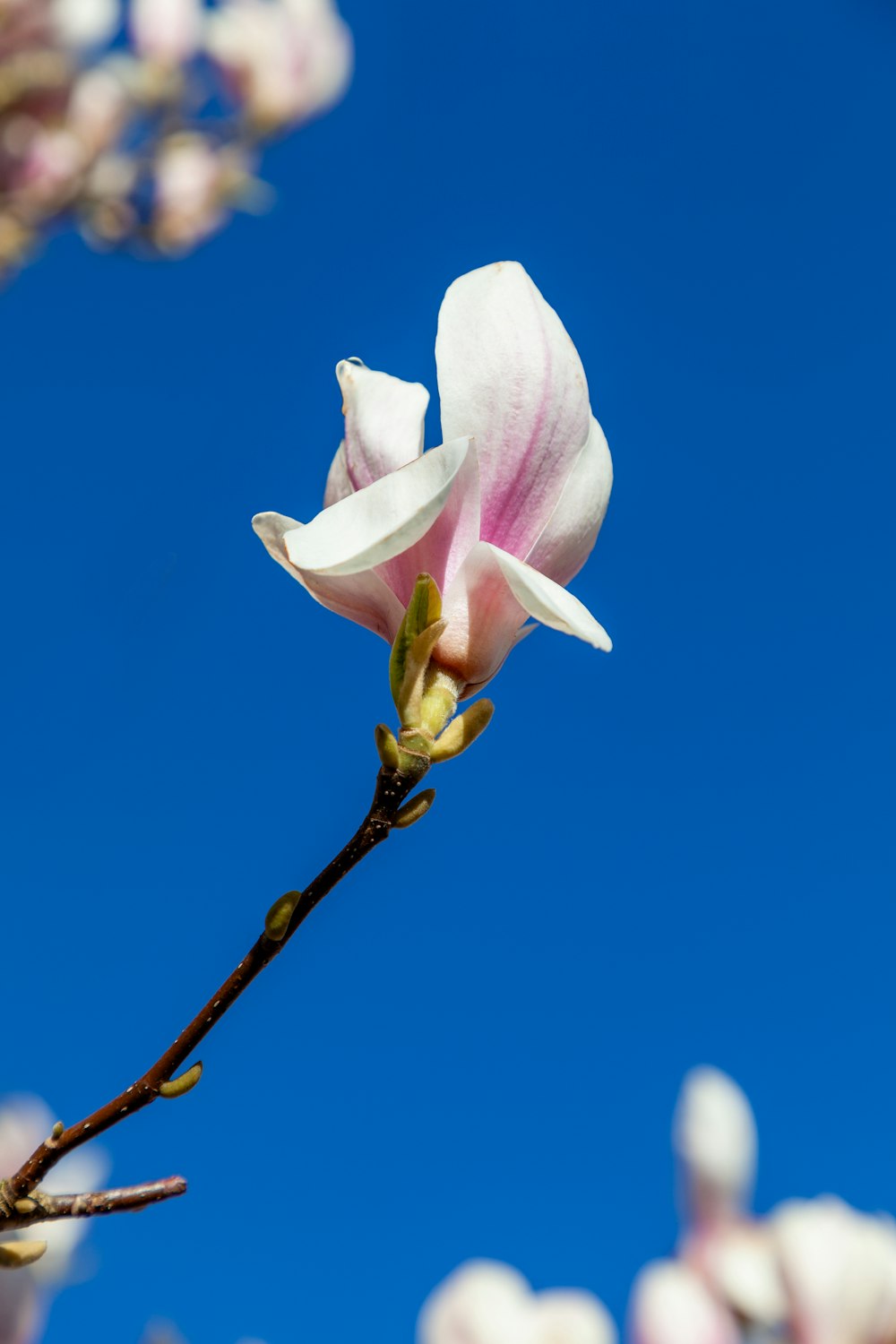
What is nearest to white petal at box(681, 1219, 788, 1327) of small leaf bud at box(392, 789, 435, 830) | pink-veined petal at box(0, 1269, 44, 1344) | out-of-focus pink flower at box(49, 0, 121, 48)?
pink-veined petal at box(0, 1269, 44, 1344)

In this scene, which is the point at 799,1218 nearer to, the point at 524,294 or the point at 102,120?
the point at 524,294

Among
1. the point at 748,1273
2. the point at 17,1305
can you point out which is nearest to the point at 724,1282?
the point at 748,1273

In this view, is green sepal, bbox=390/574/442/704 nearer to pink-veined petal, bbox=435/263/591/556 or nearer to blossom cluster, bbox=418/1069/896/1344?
pink-veined petal, bbox=435/263/591/556

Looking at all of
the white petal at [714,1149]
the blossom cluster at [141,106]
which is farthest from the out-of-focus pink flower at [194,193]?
the white petal at [714,1149]

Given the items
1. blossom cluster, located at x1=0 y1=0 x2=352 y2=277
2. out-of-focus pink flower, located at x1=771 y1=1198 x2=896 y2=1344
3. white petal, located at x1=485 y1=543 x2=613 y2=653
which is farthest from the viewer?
blossom cluster, located at x1=0 y1=0 x2=352 y2=277

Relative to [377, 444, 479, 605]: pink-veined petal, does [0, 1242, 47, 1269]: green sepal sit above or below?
below

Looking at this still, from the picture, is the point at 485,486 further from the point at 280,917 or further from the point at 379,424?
the point at 280,917

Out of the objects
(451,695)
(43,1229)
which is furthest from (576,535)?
(43,1229)
